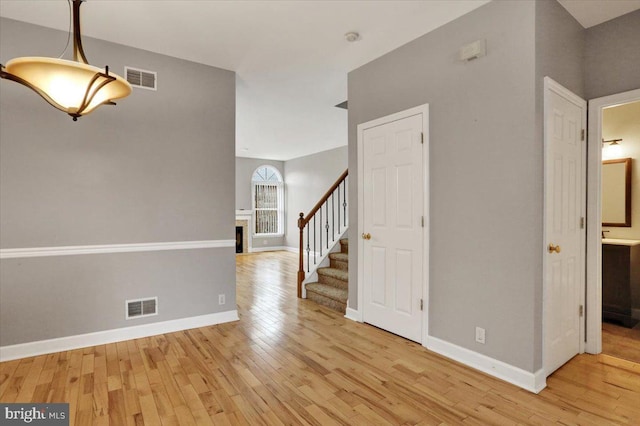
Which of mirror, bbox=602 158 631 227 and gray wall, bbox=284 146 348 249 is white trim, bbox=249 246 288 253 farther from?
mirror, bbox=602 158 631 227

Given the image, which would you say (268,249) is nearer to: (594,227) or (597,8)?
(594,227)

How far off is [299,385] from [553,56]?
123 inches

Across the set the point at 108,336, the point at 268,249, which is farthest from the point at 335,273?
the point at 268,249

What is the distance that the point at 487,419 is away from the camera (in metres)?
2.03

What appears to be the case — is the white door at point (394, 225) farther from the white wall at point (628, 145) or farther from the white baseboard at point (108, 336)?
the white wall at point (628, 145)

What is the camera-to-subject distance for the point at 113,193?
129 inches

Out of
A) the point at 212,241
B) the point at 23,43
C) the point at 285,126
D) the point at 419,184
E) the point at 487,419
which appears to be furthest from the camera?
the point at 285,126

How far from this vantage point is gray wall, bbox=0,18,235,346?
114 inches

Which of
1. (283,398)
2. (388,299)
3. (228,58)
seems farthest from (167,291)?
(228,58)

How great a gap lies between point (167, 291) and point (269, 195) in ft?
23.6

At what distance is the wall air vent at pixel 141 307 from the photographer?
3330 mm

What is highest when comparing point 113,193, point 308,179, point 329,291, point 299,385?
point 308,179

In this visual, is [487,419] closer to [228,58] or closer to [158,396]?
[158,396]

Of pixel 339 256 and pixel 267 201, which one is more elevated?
pixel 267 201
